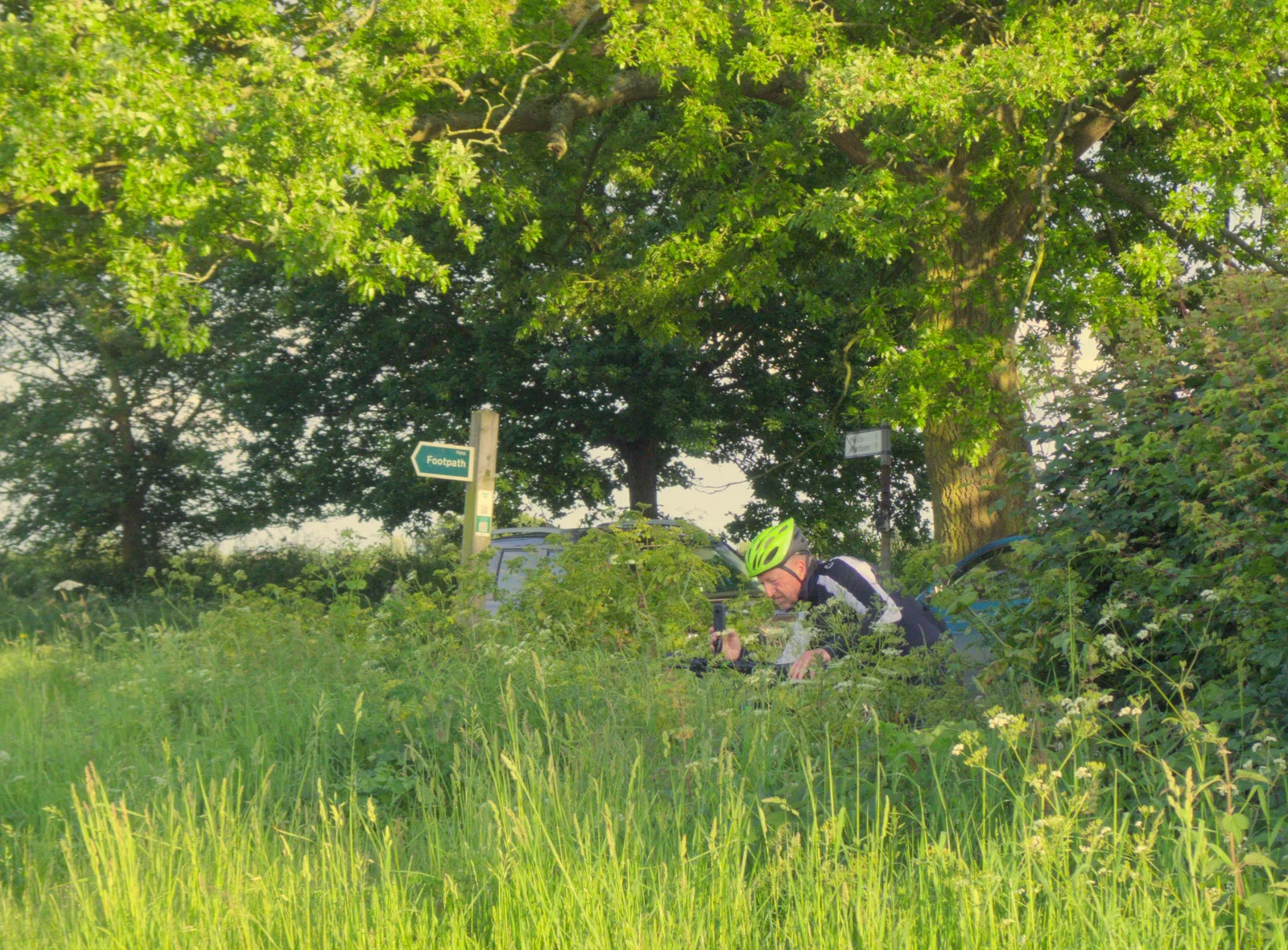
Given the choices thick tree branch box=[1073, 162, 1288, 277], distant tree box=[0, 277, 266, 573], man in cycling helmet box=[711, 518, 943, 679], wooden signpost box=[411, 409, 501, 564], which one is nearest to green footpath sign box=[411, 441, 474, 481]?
wooden signpost box=[411, 409, 501, 564]

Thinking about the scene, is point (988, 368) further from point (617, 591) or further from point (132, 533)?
point (132, 533)

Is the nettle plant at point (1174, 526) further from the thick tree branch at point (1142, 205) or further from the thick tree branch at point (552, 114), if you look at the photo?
the thick tree branch at point (1142, 205)

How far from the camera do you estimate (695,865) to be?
3.62 m

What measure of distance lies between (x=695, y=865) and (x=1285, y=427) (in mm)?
2653

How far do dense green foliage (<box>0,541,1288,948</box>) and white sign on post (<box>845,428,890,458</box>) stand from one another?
595 centimetres

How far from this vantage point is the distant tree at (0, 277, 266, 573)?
2489cm

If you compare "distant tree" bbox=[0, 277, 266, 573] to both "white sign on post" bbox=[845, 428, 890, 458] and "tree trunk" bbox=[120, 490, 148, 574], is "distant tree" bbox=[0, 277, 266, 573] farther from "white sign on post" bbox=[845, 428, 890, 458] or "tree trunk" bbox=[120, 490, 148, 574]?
"white sign on post" bbox=[845, 428, 890, 458]

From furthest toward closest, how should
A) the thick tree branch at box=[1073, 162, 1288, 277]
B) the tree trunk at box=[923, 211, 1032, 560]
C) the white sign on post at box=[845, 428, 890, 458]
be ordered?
the thick tree branch at box=[1073, 162, 1288, 277], the tree trunk at box=[923, 211, 1032, 560], the white sign on post at box=[845, 428, 890, 458]

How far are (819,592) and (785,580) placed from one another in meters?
0.18

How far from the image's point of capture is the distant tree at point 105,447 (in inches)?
980

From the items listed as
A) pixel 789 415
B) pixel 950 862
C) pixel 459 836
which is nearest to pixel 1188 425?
pixel 950 862

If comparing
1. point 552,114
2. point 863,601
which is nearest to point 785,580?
point 863,601

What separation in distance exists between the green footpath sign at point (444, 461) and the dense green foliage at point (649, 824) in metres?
4.19

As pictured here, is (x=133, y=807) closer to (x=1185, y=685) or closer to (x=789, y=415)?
(x=1185, y=685)
